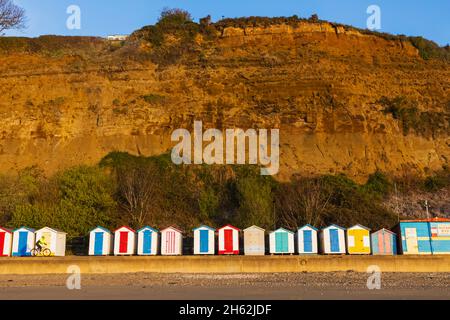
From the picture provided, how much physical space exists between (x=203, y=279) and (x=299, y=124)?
29.2 metres

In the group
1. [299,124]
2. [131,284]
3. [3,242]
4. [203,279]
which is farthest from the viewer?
[299,124]

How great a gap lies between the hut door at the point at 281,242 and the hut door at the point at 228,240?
8.72ft

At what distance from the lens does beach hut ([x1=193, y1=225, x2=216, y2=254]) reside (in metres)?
29.2

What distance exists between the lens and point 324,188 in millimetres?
38531

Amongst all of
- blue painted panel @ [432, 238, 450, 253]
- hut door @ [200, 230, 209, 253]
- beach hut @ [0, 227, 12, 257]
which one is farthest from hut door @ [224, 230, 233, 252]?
beach hut @ [0, 227, 12, 257]

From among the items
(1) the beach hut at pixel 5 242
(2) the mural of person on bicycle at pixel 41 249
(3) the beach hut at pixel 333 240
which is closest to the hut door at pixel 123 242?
(2) the mural of person on bicycle at pixel 41 249

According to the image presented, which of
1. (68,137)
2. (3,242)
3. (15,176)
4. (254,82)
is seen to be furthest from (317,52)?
(3,242)

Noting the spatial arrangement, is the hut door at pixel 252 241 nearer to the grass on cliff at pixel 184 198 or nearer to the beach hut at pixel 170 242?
the beach hut at pixel 170 242

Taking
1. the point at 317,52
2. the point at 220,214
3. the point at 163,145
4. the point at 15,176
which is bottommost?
the point at 220,214

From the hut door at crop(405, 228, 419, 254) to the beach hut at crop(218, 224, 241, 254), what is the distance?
986 centimetres

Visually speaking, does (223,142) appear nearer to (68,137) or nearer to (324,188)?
(324,188)

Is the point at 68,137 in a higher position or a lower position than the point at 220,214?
higher

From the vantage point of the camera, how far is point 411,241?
2828cm

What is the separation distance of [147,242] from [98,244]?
3.06 m
